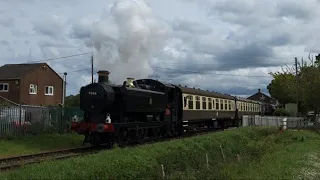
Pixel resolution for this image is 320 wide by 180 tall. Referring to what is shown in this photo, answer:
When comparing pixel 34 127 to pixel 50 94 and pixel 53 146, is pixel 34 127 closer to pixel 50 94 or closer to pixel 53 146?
pixel 53 146

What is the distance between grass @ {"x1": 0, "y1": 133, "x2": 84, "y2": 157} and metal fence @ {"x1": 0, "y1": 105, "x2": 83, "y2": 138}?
67 centimetres

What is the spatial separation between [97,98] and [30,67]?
1581 inches

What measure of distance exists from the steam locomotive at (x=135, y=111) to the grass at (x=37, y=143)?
221 cm

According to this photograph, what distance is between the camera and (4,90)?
5562cm

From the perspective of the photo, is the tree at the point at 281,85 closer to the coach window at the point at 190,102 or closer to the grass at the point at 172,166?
the coach window at the point at 190,102

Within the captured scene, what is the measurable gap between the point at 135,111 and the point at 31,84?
124ft

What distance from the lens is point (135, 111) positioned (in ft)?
74.4

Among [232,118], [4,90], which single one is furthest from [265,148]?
[4,90]

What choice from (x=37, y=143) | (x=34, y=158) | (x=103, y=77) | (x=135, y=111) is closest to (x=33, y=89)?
(x=37, y=143)

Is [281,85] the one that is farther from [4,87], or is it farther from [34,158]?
[34,158]

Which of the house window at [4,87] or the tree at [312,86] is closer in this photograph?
the tree at [312,86]

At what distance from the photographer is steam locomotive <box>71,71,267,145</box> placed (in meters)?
21.2

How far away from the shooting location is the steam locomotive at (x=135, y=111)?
21.2 meters

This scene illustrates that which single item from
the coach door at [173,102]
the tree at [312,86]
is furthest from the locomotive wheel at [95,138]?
the tree at [312,86]
